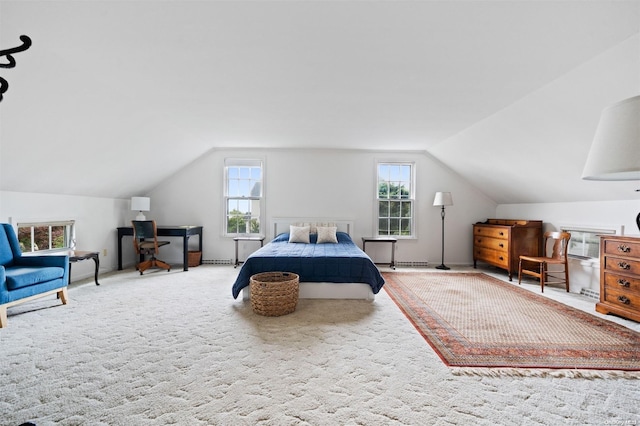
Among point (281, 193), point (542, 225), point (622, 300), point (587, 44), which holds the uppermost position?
point (587, 44)

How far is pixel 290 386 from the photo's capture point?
193 centimetres

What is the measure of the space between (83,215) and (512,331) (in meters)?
6.07

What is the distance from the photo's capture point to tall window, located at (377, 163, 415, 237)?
6.12 metres

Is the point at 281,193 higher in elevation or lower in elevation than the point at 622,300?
higher

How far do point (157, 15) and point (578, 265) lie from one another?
5649 millimetres

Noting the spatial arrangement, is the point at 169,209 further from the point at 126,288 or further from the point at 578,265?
the point at 578,265

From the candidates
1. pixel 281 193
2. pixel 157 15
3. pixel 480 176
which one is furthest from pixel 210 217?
pixel 480 176

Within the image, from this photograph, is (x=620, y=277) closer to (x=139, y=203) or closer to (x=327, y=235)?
(x=327, y=235)

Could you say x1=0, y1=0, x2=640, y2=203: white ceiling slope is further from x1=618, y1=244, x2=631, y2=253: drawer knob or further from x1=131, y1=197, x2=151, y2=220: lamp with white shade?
x1=618, y1=244, x2=631, y2=253: drawer knob

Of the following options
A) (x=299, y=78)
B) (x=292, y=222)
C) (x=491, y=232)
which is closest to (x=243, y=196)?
(x=292, y=222)

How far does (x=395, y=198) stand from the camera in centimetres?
613

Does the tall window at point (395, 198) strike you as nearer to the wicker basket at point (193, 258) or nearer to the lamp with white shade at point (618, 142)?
the wicker basket at point (193, 258)

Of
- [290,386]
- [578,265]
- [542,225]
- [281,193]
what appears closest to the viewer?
[290,386]

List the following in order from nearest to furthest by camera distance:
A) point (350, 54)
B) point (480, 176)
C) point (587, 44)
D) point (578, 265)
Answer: point (587, 44), point (350, 54), point (578, 265), point (480, 176)
